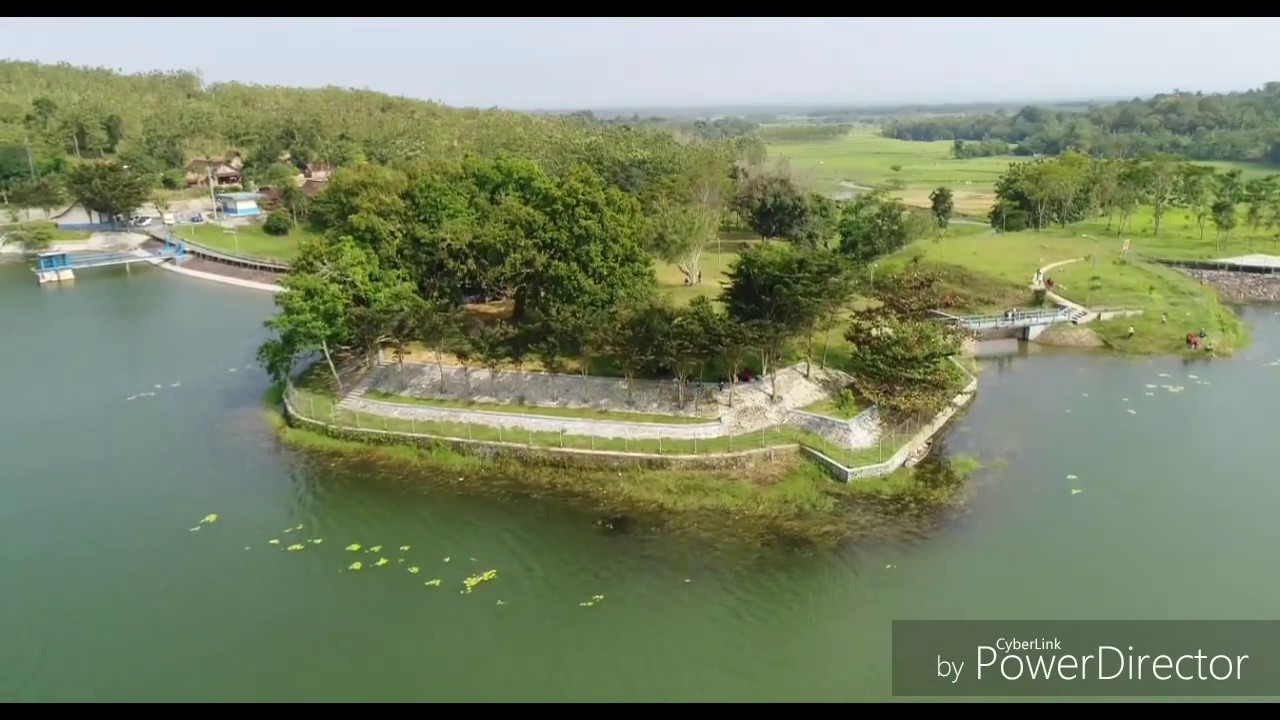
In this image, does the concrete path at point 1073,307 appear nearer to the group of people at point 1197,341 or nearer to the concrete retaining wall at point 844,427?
the group of people at point 1197,341

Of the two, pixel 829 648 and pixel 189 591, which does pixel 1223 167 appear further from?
pixel 189 591

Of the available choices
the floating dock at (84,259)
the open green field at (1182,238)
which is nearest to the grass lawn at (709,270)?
the open green field at (1182,238)

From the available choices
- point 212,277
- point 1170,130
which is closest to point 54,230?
point 212,277

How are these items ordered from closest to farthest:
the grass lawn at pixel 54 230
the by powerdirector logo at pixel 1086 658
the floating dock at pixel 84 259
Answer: the by powerdirector logo at pixel 1086 658 → the floating dock at pixel 84 259 → the grass lawn at pixel 54 230

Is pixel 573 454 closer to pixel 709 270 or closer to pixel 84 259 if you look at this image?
pixel 709 270

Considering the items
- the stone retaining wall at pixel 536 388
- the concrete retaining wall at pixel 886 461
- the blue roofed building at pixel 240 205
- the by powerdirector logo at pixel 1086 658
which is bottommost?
the by powerdirector logo at pixel 1086 658

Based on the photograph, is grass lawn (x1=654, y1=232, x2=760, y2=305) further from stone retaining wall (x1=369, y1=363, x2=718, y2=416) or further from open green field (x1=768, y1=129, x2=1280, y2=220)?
stone retaining wall (x1=369, y1=363, x2=718, y2=416)

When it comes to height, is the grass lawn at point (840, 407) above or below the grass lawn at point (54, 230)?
below
